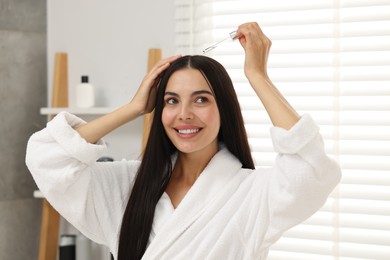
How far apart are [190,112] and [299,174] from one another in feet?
1.07

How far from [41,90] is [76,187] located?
1.06 metres

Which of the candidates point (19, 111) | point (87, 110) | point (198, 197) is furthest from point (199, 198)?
point (19, 111)

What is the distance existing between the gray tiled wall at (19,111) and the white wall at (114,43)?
0.32 ft

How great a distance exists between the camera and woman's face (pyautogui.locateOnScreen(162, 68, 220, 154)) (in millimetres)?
1541

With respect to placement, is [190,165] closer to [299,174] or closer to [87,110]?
[299,174]

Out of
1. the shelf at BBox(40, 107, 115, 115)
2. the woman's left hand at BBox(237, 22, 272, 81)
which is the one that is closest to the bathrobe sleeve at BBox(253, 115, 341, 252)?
the woman's left hand at BBox(237, 22, 272, 81)

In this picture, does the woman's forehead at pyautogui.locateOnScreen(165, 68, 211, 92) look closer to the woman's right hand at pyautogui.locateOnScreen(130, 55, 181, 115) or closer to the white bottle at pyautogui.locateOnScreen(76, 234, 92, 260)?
the woman's right hand at pyautogui.locateOnScreen(130, 55, 181, 115)

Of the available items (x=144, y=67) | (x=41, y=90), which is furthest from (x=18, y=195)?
(x=144, y=67)

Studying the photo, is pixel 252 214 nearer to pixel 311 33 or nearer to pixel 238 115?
pixel 238 115

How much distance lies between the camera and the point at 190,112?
1.54 metres

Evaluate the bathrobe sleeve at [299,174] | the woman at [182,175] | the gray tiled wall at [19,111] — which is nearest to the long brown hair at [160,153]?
the woman at [182,175]

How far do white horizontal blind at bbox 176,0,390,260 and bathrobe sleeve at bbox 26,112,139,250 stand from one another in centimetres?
67

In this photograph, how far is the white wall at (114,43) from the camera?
2379 mm

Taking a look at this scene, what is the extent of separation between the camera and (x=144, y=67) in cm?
241
